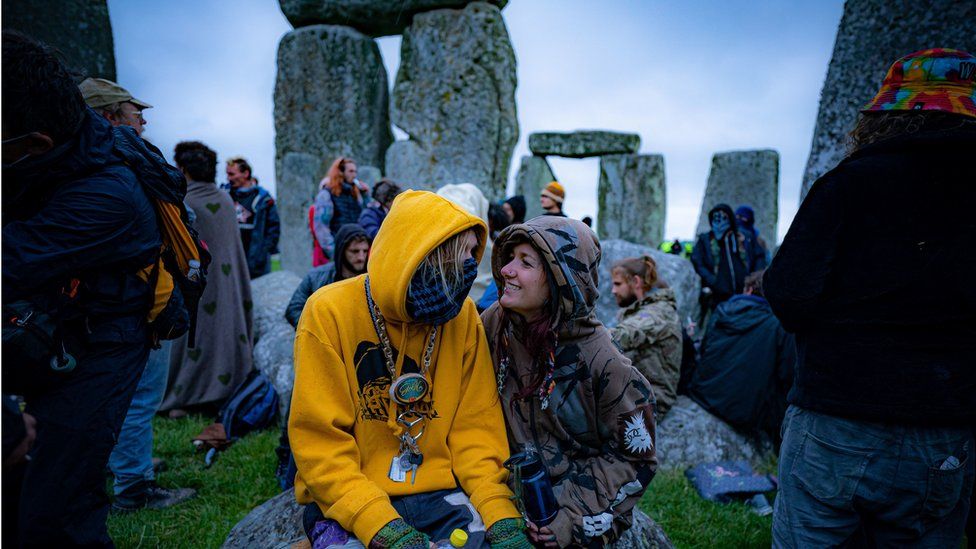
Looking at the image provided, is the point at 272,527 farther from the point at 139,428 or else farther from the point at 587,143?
the point at 587,143

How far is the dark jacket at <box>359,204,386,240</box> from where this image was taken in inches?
185

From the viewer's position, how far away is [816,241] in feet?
5.29

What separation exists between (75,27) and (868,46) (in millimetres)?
4811

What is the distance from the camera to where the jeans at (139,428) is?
2.85 meters

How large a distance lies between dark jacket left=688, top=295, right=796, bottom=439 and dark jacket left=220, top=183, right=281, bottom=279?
4.20m

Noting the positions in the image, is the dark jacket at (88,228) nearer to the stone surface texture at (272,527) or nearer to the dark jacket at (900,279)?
the stone surface texture at (272,527)

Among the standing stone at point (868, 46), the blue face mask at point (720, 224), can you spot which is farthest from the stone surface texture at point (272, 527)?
the blue face mask at point (720, 224)

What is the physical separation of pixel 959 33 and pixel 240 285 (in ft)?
16.4

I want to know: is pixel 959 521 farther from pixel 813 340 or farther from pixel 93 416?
pixel 93 416

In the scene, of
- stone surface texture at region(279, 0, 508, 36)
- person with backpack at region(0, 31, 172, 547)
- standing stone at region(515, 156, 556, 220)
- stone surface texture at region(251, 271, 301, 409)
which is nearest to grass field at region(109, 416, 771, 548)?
stone surface texture at region(251, 271, 301, 409)

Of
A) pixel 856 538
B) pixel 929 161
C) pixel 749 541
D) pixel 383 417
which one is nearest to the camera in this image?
pixel 929 161

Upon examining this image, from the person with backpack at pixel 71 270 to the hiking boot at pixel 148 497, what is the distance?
131cm

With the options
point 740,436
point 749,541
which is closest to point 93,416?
point 749,541

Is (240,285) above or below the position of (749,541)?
above
